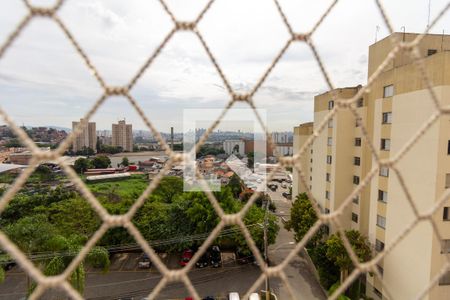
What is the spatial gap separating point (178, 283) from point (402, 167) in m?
3.62

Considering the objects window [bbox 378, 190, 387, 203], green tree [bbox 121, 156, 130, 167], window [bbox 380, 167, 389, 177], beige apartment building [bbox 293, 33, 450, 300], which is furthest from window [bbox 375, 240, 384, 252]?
green tree [bbox 121, 156, 130, 167]

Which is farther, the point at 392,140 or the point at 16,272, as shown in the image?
the point at 16,272

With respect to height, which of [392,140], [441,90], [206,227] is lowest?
[206,227]

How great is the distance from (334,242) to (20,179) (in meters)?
4.07

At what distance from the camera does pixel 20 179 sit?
43 centimetres

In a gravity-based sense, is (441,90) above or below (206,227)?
above

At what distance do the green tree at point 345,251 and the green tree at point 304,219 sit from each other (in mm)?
911

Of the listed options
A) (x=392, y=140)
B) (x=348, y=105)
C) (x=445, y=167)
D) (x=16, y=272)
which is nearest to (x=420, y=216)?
(x=348, y=105)

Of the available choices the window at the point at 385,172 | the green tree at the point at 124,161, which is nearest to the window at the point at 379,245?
the window at the point at 385,172

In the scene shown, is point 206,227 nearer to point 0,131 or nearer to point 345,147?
point 345,147

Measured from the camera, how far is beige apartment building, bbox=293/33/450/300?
8.53ft

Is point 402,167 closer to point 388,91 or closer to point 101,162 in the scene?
point 388,91

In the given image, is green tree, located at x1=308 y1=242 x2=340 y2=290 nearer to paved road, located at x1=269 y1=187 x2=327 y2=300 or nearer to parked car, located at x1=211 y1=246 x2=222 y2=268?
paved road, located at x1=269 y1=187 x2=327 y2=300

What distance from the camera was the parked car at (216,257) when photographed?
5352 mm
